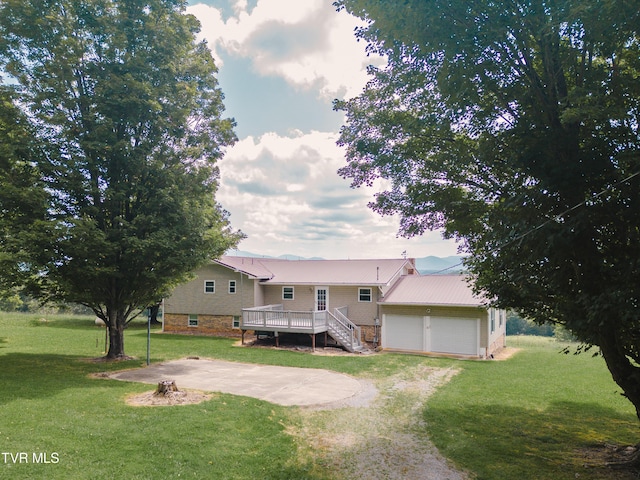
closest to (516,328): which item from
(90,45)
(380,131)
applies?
(380,131)

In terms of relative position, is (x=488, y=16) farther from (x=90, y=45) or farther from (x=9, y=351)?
(x=9, y=351)

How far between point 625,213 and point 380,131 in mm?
5104

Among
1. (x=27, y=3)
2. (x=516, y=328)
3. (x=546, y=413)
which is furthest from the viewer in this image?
(x=516, y=328)

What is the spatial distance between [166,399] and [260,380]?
3618 millimetres

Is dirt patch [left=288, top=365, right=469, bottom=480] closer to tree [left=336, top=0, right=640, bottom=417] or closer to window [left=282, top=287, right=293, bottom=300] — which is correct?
tree [left=336, top=0, right=640, bottom=417]

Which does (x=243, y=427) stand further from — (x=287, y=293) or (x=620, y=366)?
(x=287, y=293)

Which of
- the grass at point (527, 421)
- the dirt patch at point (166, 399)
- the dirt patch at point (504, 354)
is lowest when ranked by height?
the dirt patch at point (504, 354)

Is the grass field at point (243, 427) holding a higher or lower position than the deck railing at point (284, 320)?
lower

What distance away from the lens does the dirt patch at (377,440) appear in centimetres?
641

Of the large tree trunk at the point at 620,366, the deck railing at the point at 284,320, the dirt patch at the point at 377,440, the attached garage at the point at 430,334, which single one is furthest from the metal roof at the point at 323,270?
the large tree trunk at the point at 620,366

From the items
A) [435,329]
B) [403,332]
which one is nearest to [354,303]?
[403,332]

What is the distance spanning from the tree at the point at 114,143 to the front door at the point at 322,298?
356 inches

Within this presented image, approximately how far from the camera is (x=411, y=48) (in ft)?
23.1

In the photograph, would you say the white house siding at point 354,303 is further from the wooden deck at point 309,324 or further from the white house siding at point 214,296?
the white house siding at point 214,296
